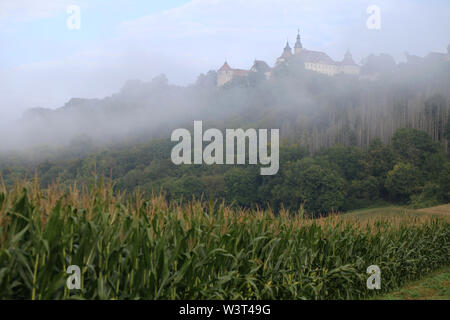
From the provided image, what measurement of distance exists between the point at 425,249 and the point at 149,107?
146 metres

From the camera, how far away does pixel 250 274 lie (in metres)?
4.65

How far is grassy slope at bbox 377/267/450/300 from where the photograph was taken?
7.82 metres

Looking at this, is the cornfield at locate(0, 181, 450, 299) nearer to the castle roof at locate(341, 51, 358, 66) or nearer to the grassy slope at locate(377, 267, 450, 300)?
the grassy slope at locate(377, 267, 450, 300)

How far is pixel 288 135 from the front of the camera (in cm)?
9694

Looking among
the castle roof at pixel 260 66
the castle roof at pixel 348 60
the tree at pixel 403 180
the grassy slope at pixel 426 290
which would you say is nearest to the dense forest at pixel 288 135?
the tree at pixel 403 180

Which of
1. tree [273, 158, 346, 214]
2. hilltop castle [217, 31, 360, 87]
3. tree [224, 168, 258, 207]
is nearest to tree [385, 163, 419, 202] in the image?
tree [273, 158, 346, 214]

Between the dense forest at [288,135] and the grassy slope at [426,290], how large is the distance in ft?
46.6

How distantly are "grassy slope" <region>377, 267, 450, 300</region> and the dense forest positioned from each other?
14210mm

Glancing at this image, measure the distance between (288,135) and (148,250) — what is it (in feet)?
310

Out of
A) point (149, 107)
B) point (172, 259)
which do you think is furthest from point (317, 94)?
point (172, 259)

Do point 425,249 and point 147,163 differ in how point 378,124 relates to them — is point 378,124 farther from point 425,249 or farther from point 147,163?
point 425,249

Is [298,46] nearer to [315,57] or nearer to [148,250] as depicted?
[315,57]

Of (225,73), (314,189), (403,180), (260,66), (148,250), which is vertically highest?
(260,66)

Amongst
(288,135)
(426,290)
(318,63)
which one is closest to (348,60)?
(318,63)
